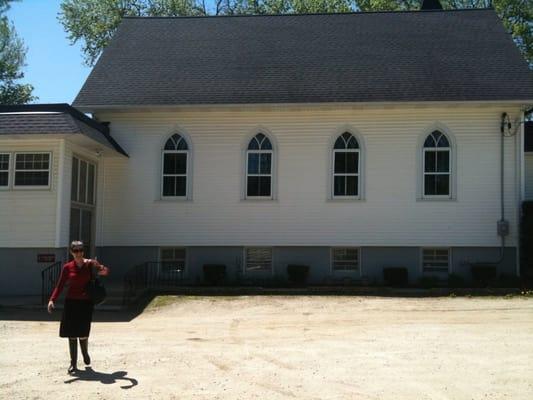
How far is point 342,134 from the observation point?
20234 mm

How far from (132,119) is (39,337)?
1014 centimetres

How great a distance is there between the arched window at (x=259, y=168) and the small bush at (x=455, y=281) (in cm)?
615

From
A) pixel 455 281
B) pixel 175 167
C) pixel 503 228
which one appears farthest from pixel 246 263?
pixel 503 228

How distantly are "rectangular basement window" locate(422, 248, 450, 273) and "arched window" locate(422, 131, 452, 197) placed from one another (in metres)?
1.82

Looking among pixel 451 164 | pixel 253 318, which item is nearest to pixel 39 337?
pixel 253 318

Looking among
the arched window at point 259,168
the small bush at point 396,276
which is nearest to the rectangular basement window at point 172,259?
the arched window at point 259,168

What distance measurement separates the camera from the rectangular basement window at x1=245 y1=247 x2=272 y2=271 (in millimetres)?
20469

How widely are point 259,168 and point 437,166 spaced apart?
5.63 metres

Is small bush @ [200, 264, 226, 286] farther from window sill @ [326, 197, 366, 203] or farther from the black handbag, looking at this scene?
the black handbag

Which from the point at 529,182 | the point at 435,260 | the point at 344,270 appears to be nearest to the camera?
the point at 435,260

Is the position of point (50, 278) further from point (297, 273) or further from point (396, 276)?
point (396, 276)

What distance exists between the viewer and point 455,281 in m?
19.2

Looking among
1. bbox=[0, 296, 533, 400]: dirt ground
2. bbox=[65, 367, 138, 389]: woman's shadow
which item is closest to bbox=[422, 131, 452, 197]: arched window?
bbox=[0, 296, 533, 400]: dirt ground

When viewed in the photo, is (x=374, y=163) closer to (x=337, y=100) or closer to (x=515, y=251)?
(x=337, y=100)
